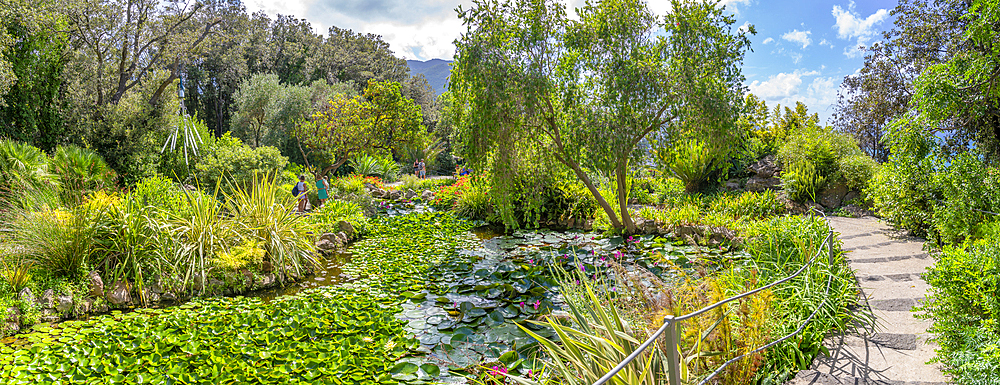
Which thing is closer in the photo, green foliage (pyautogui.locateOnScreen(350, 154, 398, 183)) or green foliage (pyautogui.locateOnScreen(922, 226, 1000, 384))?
green foliage (pyautogui.locateOnScreen(922, 226, 1000, 384))

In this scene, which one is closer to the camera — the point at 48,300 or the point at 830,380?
the point at 830,380

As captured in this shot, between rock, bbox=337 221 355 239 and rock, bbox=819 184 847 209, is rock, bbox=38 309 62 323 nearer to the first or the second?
rock, bbox=337 221 355 239

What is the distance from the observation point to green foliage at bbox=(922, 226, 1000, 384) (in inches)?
77.0

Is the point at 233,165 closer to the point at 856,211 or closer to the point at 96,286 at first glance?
the point at 96,286

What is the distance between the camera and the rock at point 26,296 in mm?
3748

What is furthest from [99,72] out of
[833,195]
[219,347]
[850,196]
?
[850,196]

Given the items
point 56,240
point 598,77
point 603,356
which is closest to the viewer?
point 603,356

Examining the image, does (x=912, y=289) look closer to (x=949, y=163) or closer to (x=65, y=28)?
(x=949, y=163)

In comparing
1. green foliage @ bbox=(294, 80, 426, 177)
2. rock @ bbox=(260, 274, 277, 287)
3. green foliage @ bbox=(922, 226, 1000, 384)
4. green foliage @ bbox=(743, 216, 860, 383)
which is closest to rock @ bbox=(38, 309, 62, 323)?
rock @ bbox=(260, 274, 277, 287)

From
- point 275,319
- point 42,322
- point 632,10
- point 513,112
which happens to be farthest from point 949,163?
point 42,322

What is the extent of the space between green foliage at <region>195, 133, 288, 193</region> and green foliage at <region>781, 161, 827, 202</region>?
414 inches

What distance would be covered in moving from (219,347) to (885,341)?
4445mm

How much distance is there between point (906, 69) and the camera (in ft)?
31.8

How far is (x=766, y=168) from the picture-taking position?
962 centimetres
